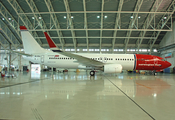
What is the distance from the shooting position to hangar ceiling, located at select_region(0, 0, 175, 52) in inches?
766

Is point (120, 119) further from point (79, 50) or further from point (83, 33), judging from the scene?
point (79, 50)

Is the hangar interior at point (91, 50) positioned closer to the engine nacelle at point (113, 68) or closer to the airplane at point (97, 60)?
the engine nacelle at point (113, 68)

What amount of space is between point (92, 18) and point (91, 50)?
870cm

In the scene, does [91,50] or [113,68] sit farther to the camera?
[91,50]

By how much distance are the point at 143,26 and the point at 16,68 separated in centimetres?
3325

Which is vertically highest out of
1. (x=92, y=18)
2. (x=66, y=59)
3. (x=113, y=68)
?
(x=92, y=18)

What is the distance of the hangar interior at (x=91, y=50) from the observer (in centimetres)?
305

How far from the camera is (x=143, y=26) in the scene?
76.5ft

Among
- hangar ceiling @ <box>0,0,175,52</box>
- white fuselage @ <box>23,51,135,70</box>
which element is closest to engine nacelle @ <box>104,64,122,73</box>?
white fuselage @ <box>23,51,135,70</box>

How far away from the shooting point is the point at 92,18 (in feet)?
73.9

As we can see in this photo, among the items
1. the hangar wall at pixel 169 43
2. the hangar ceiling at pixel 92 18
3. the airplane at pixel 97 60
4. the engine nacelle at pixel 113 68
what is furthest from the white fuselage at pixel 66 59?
the hangar wall at pixel 169 43

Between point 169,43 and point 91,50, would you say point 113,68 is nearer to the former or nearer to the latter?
point 91,50

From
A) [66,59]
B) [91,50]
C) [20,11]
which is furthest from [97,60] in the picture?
[20,11]

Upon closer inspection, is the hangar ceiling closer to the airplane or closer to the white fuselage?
the airplane
